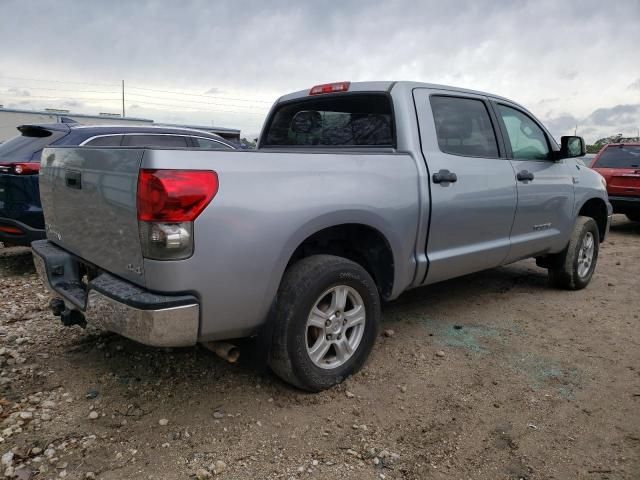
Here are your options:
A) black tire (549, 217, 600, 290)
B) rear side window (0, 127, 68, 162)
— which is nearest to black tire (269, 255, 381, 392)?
black tire (549, 217, 600, 290)

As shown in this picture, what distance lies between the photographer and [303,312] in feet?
8.61

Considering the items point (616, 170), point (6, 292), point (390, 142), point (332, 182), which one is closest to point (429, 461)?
point (332, 182)

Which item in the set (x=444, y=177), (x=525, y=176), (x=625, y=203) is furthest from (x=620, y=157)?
(x=444, y=177)

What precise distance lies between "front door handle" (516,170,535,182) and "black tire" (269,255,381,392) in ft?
6.30

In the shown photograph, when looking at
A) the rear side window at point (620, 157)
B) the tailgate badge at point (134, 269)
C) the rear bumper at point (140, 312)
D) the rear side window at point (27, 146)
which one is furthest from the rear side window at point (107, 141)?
the rear side window at point (620, 157)

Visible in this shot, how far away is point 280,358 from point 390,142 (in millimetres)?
1651

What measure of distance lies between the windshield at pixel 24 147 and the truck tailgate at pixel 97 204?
2.41m

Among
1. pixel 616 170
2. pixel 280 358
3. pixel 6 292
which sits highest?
pixel 616 170

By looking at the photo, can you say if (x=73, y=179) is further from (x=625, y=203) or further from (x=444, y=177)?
(x=625, y=203)

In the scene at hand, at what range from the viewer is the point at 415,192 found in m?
3.21

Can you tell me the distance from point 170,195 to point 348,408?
151cm

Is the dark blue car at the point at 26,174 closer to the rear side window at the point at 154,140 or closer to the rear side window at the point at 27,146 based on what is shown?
the rear side window at the point at 27,146

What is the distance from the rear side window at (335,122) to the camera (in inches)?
138

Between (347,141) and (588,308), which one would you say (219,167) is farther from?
(588,308)
